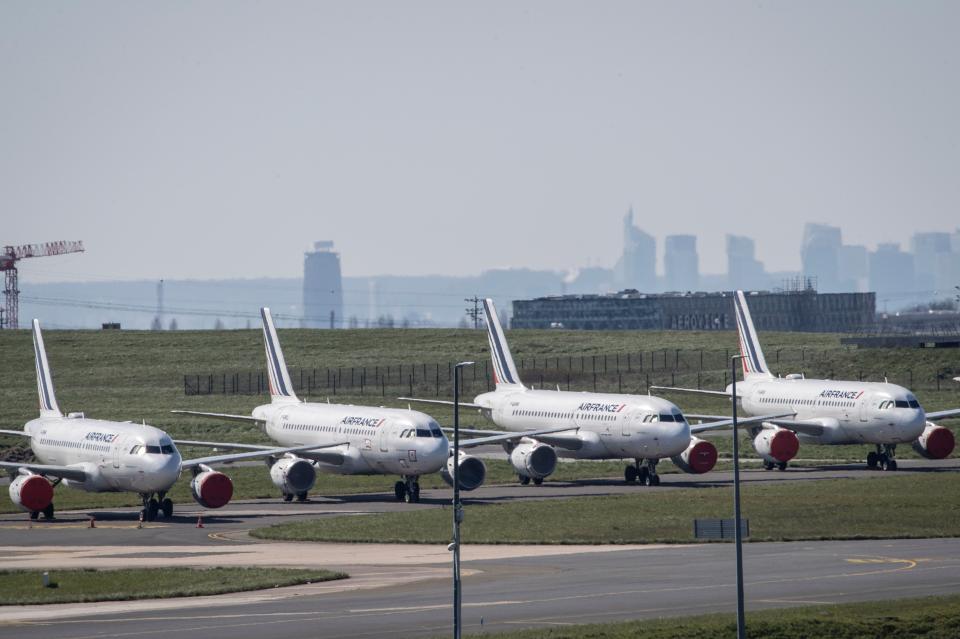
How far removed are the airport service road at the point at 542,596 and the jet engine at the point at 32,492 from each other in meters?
21.0

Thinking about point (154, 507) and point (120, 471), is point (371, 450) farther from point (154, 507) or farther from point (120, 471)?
point (120, 471)

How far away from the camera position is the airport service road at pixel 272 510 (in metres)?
69.7

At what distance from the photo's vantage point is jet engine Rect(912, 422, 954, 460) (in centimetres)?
9731

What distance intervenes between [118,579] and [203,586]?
3900 millimetres

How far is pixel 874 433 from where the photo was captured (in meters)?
94.6

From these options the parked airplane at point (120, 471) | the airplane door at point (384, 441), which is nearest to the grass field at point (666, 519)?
the parked airplane at point (120, 471)

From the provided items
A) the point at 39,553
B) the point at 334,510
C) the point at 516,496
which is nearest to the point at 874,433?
the point at 516,496

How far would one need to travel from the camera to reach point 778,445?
96188mm

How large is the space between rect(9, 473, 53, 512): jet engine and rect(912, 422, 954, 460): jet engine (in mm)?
50165

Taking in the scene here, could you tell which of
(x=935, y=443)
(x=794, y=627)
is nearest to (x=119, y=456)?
(x=794, y=627)

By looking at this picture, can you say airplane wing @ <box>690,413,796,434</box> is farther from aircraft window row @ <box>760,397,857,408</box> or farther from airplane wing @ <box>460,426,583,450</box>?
airplane wing @ <box>460,426,583,450</box>

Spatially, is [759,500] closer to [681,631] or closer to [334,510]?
[334,510]

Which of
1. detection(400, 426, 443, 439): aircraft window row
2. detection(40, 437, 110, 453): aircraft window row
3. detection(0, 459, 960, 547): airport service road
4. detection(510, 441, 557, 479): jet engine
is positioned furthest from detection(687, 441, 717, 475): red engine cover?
detection(40, 437, 110, 453): aircraft window row

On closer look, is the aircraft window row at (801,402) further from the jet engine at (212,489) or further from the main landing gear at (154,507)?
the main landing gear at (154,507)
